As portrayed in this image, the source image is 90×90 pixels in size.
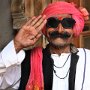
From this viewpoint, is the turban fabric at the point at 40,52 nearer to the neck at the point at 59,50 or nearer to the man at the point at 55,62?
the man at the point at 55,62

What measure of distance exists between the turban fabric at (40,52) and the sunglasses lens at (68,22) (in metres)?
0.05

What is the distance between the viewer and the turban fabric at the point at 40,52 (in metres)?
4.57

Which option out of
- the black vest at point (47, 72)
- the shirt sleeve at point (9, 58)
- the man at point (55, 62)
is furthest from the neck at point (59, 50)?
the shirt sleeve at point (9, 58)

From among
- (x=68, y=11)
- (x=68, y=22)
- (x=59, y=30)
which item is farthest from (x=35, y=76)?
(x=68, y=11)

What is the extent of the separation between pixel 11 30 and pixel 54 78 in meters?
1.53

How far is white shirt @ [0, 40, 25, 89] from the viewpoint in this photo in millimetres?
4402

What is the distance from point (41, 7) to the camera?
6.37m

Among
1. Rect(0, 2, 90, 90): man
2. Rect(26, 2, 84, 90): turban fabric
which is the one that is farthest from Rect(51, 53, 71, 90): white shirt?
Rect(26, 2, 84, 90): turban fabric

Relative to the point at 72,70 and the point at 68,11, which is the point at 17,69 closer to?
the point at 72,70

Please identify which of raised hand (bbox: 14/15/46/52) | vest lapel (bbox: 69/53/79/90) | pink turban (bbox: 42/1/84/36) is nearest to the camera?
raised hand (bbox: 14/15/46/52)

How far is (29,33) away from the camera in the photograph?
173 inches

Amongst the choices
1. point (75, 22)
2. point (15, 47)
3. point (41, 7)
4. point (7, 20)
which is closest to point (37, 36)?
point (15, 47)

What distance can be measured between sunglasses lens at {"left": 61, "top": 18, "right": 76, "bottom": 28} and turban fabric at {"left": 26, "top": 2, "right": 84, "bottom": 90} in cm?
5

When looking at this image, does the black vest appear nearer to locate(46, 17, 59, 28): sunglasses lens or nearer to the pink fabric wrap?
the pink fabric wrap
